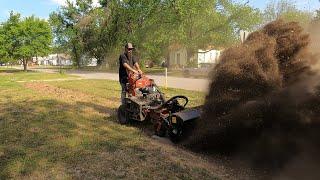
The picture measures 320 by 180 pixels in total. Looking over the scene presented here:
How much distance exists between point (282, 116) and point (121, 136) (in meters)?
3.51

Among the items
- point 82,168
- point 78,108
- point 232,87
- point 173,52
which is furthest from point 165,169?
point 173,52

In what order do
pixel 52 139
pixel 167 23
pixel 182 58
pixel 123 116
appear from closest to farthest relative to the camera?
pixel 52 139, pixel 123 116, pixel 167 23, pixel 182 58

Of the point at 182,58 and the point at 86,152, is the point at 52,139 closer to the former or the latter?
the point at 86,152

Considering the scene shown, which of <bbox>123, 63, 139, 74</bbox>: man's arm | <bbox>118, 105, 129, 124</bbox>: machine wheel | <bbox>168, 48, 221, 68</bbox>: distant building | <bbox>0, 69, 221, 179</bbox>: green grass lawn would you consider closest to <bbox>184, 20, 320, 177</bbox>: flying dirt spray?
<bbox>0, 69, 221, 179</bbox>: green grass lawn

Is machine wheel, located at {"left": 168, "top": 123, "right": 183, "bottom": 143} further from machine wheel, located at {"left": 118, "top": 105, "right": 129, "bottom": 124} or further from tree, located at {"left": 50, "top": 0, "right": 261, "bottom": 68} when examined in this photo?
tree, located at {"left": 50, "top": 0, "right": 261, "bottom": 68}

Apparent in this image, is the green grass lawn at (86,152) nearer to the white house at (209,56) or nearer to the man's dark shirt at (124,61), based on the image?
the white house at (209,56)

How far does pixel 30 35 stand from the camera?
181 ft

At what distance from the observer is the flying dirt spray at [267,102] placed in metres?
5.67

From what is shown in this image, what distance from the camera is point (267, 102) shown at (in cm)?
606

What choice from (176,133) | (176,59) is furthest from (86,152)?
(176,59)

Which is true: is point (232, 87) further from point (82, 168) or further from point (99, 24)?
point (99, 24)

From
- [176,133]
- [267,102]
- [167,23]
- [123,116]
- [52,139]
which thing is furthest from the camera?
[167,23]

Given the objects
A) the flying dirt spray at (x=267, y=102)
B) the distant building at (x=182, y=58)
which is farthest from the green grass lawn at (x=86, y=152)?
the distant building at (x=182, y=58)

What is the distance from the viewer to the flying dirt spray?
5.67 meters
